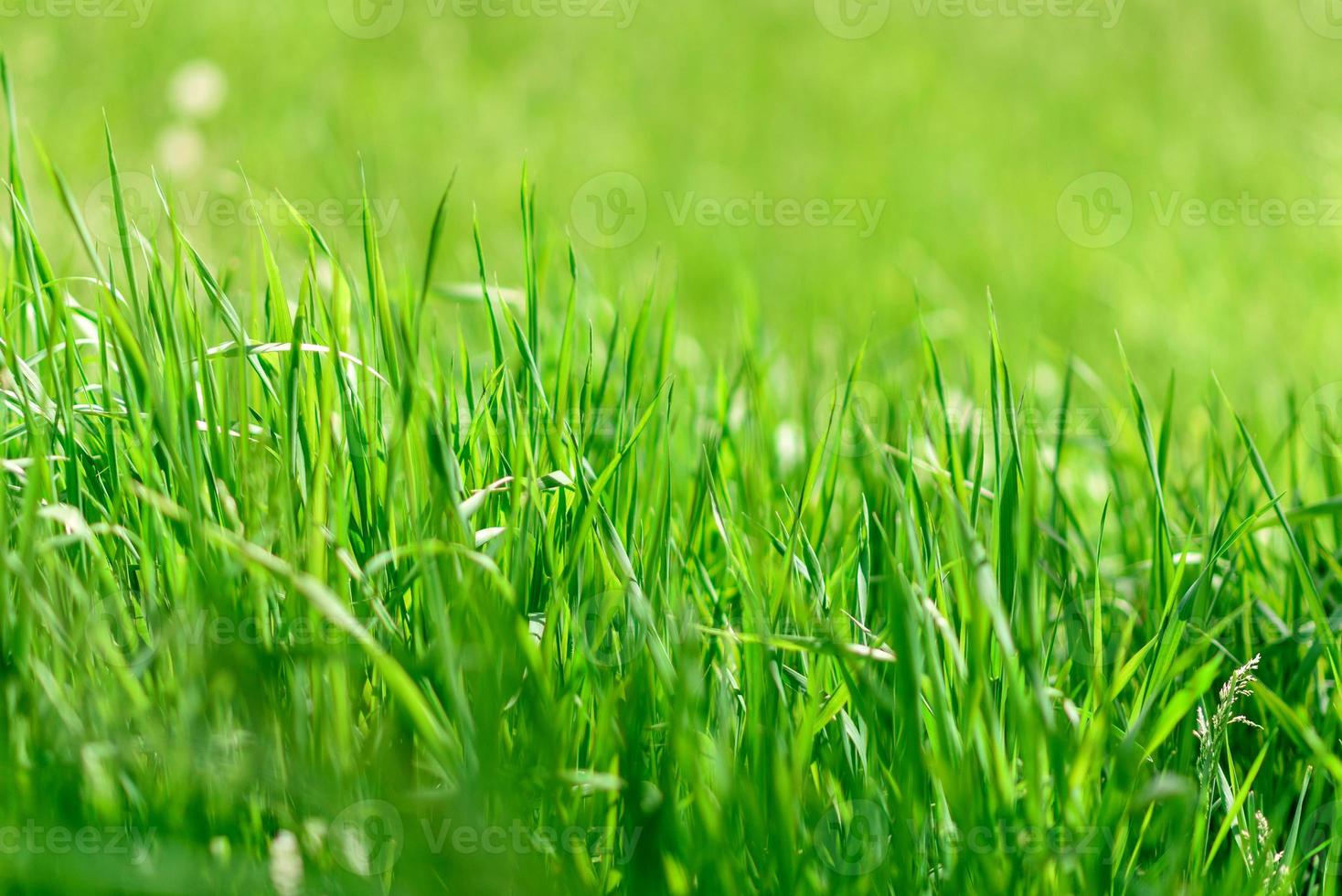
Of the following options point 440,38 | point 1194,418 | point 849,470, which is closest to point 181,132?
point 440,38

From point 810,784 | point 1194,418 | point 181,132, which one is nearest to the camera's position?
point 810,784

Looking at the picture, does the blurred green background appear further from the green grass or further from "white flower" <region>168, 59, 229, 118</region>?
the green grass

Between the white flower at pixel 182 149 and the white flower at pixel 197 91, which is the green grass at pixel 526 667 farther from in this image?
the white flower at pixel 197 91

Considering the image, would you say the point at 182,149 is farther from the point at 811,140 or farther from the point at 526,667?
the point at 526,667

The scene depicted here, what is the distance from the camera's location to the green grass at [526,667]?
0.68 m

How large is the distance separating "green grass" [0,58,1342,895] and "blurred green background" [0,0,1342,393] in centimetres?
170

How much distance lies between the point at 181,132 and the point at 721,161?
2059 millimetres

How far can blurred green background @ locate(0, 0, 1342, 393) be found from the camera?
11.8 feet

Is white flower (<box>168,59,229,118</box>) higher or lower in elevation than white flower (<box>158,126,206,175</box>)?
higher

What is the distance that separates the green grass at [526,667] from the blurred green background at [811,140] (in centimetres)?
170

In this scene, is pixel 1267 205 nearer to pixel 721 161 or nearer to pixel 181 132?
pixel 721 161

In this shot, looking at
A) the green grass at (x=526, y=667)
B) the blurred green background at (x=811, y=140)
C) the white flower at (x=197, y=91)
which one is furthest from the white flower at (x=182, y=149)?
the green grass at (x=526, y=667)

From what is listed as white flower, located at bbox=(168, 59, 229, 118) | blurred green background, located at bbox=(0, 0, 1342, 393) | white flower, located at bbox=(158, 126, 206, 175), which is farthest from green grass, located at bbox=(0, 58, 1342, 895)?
white flower, located at bbox=(168, 59, 229, 118)

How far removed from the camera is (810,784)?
81cm
